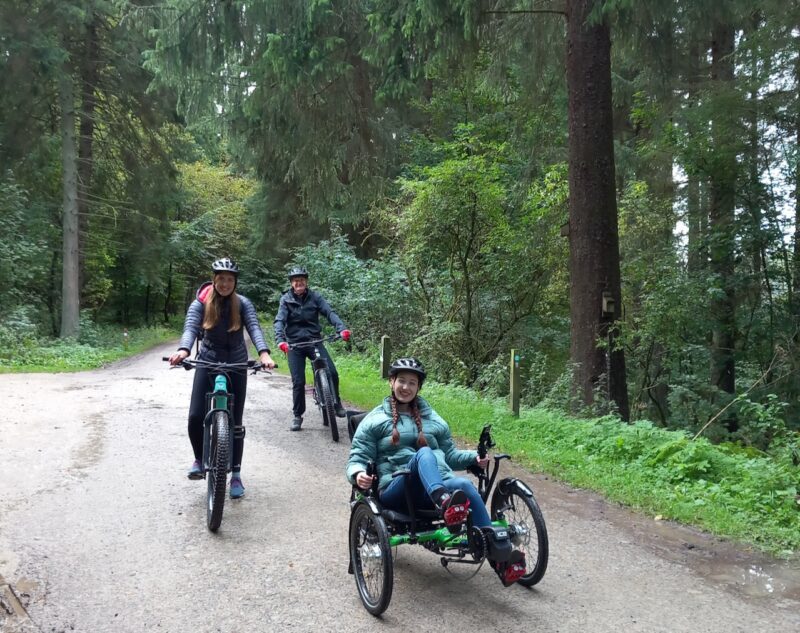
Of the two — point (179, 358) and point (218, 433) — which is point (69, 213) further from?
point (218, 433)

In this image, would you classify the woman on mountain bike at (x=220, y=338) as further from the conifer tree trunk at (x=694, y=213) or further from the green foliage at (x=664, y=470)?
the conifer tree trunk at (x=694, y=213)

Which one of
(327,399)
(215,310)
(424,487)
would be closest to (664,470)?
(424,487)

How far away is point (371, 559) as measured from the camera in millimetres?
3812

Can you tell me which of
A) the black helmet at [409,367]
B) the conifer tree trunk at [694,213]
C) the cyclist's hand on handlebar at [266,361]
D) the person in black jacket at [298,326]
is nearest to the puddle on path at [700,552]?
the black helmet at [409,367]

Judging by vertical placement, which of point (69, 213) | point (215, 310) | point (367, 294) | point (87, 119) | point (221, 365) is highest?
point (87, 119)

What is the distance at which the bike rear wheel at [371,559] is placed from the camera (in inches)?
140

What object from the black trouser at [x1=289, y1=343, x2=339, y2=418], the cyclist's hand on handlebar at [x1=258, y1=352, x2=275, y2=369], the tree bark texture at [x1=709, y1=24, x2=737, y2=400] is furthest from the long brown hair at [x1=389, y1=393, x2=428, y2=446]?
the tree bark texture at [x1=709, y1=24, x2=737, y2=400]

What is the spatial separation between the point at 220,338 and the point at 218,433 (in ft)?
3.17

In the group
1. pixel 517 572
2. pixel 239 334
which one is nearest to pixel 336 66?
pixel 239 334

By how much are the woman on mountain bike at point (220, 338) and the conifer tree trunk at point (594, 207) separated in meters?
5.07

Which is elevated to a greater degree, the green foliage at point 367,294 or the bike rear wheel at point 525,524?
the green foliage at point 367,294

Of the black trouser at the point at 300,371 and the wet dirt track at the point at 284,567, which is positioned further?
the black trouser at the point at 300,371

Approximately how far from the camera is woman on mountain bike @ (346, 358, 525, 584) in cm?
372

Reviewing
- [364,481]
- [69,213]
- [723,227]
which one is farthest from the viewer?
[69,213]
